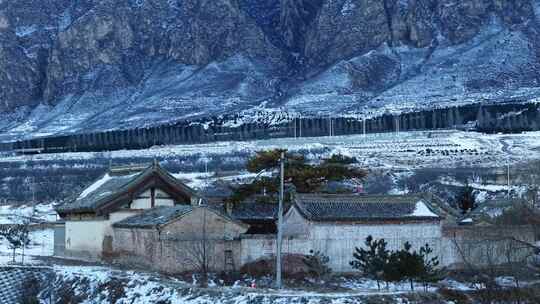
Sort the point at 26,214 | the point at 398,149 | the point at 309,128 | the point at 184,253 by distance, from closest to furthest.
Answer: the point at 184,253, the point at 26,214, the point at 398,149, the point at 309,128

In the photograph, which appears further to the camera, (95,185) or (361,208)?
(95,185)

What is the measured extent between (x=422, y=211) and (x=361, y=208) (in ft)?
9.50

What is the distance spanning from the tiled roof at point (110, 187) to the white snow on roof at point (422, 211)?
1154cm

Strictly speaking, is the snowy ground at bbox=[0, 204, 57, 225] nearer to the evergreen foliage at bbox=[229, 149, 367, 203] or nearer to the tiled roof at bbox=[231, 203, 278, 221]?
the evergreen foliage at bbox=[229, 149, 367, 203]

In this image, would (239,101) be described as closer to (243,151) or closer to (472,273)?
(243,151)

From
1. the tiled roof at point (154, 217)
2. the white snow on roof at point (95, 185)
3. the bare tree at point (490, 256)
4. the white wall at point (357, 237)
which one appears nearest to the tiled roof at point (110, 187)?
the white snow on roof at point (95, 185)

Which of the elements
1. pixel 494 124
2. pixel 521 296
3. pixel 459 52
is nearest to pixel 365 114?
pixel 494 124

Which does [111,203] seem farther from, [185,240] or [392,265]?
[392,265]

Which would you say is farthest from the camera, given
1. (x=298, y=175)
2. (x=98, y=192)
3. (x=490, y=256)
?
(x=298, y=175)

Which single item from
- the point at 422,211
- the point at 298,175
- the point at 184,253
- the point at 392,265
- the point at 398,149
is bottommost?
the point at 392,265

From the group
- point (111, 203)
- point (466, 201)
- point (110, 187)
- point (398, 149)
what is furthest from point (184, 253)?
point (398, 149)

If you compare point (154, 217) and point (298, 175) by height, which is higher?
point (298, 175)

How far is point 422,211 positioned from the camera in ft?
162

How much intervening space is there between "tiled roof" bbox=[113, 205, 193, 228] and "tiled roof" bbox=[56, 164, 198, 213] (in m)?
1.62
